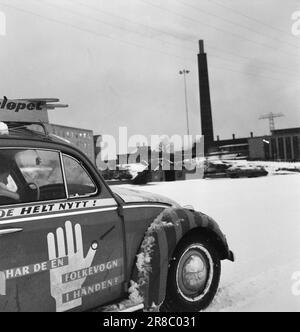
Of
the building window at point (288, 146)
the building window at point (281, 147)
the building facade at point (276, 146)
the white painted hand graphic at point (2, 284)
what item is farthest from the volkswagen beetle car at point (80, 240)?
the building window at point (281, 147)

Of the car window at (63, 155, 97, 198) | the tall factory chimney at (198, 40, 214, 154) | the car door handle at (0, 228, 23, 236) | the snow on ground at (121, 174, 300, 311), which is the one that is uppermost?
the tall factory chimney at (198, 40, 214, 154)

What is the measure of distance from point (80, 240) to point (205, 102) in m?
68.5

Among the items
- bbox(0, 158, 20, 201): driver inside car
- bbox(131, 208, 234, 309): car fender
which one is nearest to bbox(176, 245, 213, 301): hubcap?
bbox(131, 208, 234, 309): car fender

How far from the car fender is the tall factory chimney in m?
67.1

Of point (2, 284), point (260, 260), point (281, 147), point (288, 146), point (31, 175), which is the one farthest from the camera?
point (281, 147)

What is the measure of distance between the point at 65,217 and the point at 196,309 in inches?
64.9

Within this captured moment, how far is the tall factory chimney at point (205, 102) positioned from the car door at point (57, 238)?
67.7 metres

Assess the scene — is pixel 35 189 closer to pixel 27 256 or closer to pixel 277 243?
pixel 27 256

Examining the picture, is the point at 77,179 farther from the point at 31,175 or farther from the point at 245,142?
the point at 245,142

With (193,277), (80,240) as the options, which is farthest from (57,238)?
(193,277)

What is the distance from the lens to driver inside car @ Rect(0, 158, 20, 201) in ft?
9.68

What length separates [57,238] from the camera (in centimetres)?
295

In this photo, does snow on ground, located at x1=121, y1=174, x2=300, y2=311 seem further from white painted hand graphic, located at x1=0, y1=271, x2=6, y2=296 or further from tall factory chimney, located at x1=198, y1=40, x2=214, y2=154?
tall factory chimney, located at x1=198, y1=40, x2=214, y2=154
